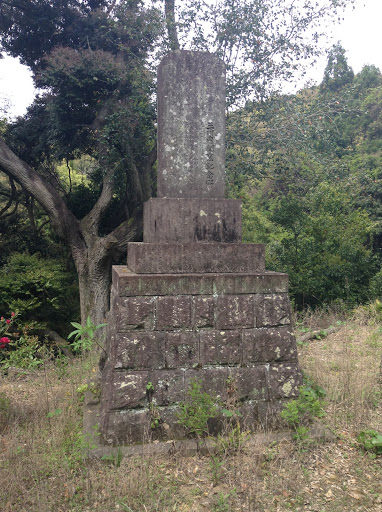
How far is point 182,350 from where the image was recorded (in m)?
2.92

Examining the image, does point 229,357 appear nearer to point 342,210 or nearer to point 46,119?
point 46,119

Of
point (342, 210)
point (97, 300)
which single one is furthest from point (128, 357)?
point (342, 210)

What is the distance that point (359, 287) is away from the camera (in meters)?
10.6

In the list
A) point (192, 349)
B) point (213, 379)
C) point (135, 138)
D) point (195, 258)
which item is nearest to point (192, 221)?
point (195, 258)

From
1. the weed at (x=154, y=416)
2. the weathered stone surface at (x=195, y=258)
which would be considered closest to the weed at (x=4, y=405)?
the weed at (x=154, y=416)

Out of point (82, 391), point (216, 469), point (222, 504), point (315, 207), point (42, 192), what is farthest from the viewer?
point (315, 207)

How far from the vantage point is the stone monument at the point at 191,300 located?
284 cm

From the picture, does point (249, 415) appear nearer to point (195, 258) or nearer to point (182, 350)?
point (182, 350)

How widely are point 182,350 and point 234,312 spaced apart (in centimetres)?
50

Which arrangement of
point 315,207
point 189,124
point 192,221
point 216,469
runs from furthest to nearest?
point 315,207
point 189,124
point 192,221
point 216,469

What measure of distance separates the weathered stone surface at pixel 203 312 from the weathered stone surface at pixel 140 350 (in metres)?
0.27

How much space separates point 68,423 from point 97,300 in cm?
599

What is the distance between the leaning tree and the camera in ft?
27.8

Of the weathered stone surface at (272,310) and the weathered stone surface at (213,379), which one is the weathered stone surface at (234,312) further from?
the weathered stone surface at (213,379)
